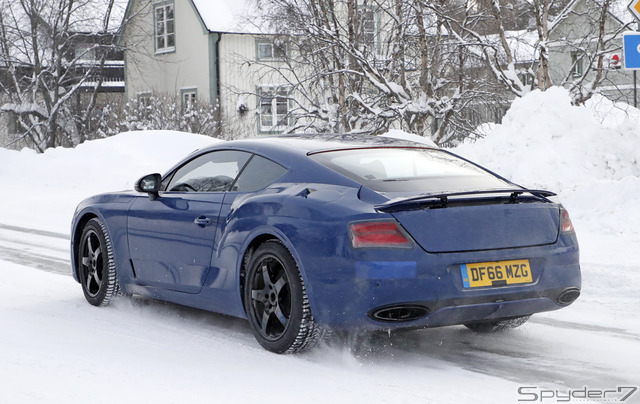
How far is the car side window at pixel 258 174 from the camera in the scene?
594 centimetres

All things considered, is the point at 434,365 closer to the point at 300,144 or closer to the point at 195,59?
the point at 300,144

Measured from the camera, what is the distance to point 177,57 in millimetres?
38500

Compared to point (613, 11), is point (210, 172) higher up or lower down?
lower down

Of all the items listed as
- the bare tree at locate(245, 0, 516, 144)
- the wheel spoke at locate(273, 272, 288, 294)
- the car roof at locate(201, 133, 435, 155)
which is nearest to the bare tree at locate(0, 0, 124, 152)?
the bare tree at locate(245, 0, 516, 144)

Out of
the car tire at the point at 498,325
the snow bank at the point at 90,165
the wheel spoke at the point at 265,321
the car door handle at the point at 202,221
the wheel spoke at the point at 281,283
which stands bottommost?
the snow bank at the point at 90,165

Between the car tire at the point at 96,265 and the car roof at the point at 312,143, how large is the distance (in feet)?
4.48

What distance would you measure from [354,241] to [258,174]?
3.97ft

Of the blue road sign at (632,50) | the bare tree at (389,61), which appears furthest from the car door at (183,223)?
the bare tree at (389,61)

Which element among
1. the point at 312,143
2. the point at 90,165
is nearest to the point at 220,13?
the point at 90,165

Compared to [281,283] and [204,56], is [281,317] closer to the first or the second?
[281,283]

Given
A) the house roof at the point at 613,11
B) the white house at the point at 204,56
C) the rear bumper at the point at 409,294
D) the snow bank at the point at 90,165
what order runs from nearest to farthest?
the rear bumper at the point at 409,294 < the house roof at the point at 613,11 < the snow bank at the point at 90,165 < the white house at the point at 204,56

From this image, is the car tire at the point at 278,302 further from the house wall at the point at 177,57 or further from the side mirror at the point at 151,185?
the house wall at the point at 177,57

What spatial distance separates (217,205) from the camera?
243 inches

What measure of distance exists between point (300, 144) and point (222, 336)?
1.36 meters
